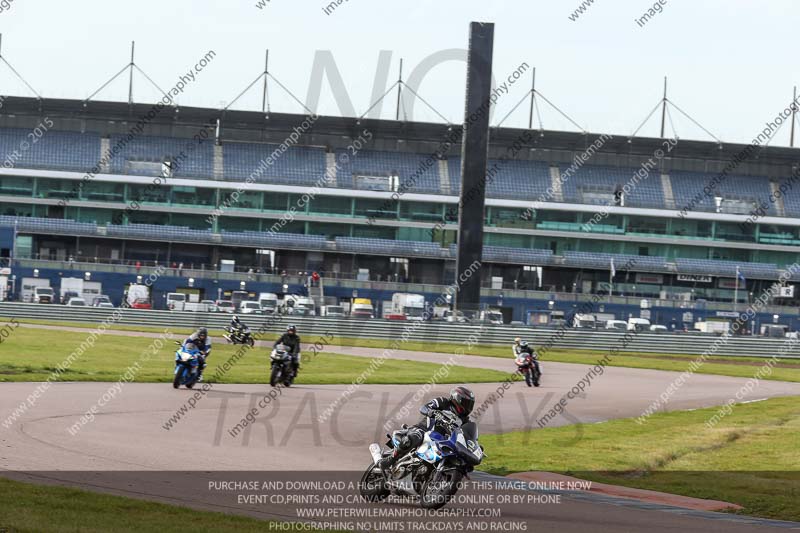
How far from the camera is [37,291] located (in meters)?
74.9

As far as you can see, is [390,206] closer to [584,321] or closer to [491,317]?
[584,321]

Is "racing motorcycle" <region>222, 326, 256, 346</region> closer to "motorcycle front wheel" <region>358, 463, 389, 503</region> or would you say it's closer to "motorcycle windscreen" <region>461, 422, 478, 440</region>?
"motorcycle front wheel" <region>358, 463, 389, 503</region>

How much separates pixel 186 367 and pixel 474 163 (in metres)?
36.7

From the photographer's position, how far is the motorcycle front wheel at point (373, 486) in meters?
13.5

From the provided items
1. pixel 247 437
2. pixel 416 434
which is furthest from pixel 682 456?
pixel 416 434

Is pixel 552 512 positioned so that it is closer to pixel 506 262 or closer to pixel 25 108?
pixel 506 262

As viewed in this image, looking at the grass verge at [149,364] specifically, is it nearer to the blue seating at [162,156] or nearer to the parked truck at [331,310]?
the parked truck at [331,310]

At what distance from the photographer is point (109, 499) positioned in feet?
40.3

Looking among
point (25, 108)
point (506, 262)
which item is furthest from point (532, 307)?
point (25, 108)

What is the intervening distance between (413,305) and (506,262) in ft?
48.1

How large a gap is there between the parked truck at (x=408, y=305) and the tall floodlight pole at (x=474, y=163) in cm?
1277

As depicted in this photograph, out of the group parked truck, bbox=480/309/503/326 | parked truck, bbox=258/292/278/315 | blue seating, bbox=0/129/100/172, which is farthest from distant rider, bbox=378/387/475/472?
blue seating, bbox=0/129/100/172

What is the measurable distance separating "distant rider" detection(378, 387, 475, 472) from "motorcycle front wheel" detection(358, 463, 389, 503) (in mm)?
145

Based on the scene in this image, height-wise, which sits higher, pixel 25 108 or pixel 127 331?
pixel 25 108
